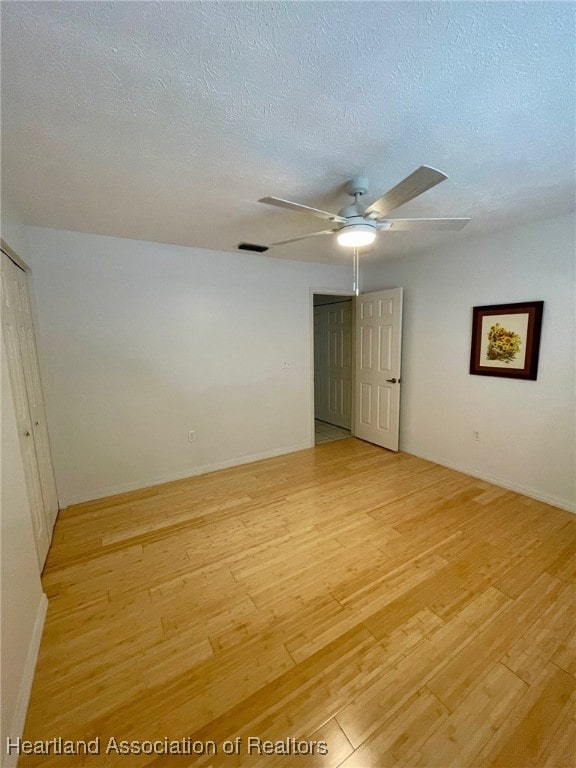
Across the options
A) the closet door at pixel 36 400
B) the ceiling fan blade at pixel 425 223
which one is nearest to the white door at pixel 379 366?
the ceiling fan blade at pixel 425 223

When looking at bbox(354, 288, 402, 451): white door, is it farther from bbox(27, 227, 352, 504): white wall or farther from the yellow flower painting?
the yellow flower painting

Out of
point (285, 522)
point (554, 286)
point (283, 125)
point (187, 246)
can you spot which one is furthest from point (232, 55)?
point (554, 286)

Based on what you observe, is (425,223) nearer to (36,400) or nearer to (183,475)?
(36,400)

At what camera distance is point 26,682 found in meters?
1.30

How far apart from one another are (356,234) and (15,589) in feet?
7.97

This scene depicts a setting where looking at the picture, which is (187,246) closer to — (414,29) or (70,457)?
(70,457)

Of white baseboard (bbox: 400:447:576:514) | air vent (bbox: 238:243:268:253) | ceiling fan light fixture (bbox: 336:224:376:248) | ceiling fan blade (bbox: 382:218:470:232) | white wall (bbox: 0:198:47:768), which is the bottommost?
white baseboard (bbox: 400:447:576:514)

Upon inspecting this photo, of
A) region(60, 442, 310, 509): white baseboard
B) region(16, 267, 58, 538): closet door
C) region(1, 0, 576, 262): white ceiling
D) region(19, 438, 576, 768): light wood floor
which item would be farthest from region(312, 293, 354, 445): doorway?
region(16, 267, 58, 538): closet door

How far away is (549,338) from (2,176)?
4037 millimetres

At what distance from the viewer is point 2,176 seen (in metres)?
1.71

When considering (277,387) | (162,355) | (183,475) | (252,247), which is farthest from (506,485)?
(162,355)

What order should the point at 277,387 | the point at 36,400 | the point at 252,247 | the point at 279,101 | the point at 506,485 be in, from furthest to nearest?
the point at 277,387
the point at 252,247
the point at 506,485
the point at 36,400
the point at 279,101

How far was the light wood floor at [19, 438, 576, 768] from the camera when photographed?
118 cm

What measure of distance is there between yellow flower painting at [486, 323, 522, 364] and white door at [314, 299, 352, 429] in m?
2.07
